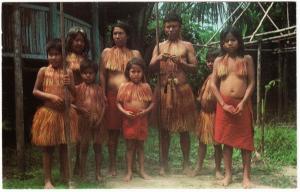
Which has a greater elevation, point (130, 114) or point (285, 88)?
point (285, 88)

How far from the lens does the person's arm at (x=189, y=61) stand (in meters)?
4.17

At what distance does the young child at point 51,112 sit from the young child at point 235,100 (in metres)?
1.13

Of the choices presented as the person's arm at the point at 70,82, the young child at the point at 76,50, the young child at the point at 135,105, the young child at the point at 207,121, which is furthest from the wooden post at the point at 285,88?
the person's arm at the point at 70,82

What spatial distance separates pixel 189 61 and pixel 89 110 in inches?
34.4

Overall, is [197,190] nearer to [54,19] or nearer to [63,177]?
[63,177]

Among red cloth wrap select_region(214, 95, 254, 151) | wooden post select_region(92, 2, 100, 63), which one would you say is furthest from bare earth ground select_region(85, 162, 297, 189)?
wooden post select_region(92, 2, 100, 63)

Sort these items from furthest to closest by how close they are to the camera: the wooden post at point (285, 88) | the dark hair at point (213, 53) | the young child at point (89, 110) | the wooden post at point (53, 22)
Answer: the wooden post at point (53, 22)
the wooden post at point (285, 88)
the dark hair at point (213, 53)
the young child at point (89, 110)

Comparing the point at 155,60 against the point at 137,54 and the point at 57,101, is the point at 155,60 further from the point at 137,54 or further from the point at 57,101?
the point at 57,101

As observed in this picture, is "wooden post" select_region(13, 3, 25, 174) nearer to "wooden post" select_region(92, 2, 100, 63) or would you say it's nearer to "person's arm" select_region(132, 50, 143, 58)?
"wooden post" select_region(92, 2, 100, 63)

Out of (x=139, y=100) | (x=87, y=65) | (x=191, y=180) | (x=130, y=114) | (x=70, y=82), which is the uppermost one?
(x=87, y=65)

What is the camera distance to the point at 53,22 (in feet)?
16.9

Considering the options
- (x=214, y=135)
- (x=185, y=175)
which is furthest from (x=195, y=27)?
(x=185, y=175)

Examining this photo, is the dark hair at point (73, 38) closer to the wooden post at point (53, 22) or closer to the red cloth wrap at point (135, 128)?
the red cloth wrap at point (135, 128)

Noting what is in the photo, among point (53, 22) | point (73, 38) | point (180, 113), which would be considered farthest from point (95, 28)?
point (180, 113)
